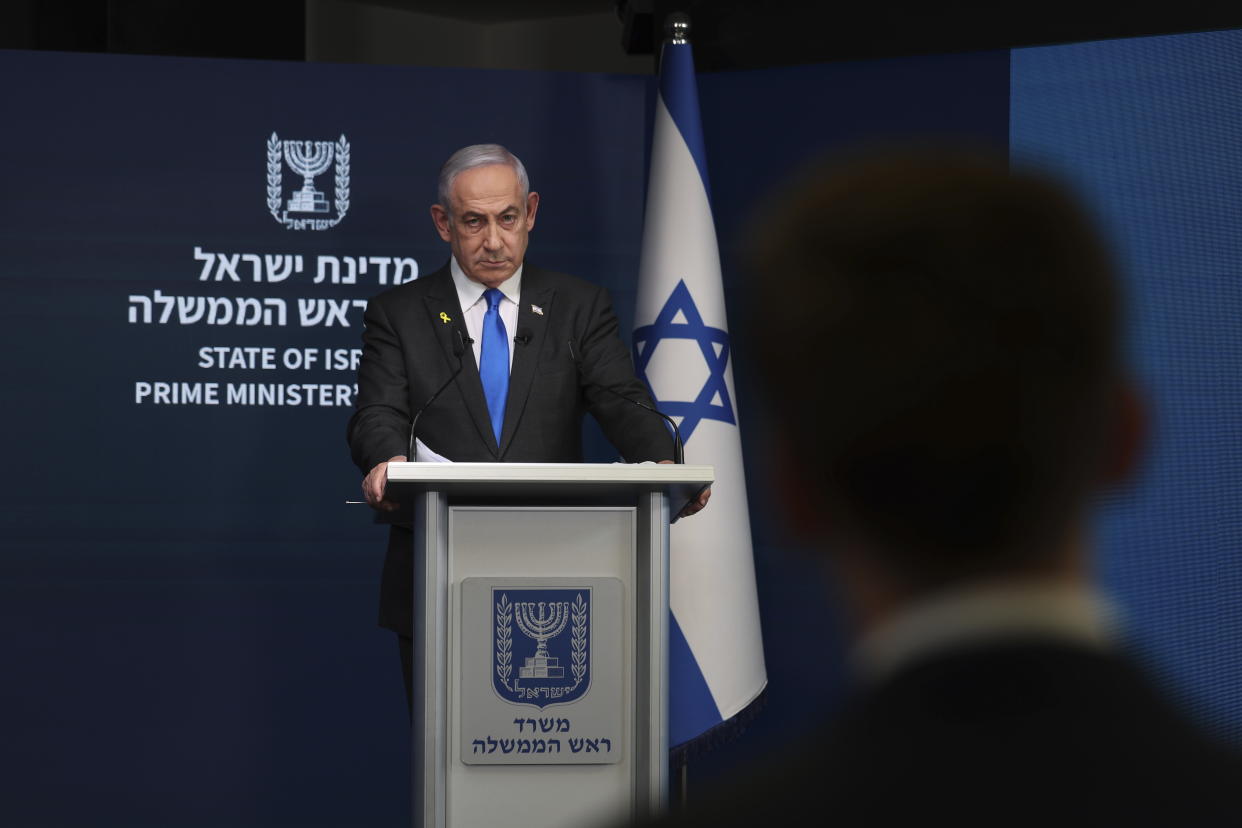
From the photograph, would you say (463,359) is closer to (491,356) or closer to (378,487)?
(491,356)

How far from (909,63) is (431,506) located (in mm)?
2642

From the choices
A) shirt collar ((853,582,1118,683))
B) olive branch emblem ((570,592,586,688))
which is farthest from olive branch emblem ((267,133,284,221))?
shirt collar ((853,582,1118,683))

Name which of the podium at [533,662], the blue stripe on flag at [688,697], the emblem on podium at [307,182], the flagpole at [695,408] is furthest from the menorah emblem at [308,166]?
the podium at [533,662]

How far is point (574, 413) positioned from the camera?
3.17 m

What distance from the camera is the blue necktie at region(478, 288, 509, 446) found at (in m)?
3.13

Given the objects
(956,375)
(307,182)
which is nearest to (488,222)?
(307,182)

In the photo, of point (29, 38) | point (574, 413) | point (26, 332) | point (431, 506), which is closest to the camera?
point (431, 506)

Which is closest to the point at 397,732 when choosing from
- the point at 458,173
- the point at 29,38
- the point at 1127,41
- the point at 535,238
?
the point at 535,238

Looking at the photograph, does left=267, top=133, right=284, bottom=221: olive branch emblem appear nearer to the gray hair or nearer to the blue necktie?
the gray hair

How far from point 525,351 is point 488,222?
0.32 metres

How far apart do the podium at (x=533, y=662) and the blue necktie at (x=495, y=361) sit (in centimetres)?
62

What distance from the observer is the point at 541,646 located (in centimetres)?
248

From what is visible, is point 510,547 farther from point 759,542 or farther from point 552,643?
point 759,542

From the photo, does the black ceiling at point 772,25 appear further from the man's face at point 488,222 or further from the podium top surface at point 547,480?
the podium top surface at point 547,480
